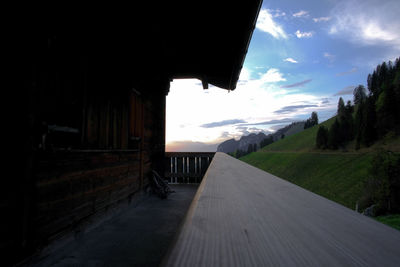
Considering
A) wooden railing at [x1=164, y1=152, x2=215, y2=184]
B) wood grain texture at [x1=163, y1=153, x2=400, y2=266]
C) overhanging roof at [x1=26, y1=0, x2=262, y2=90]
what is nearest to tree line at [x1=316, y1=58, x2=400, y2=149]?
wooden railing at [x1=164, y1=152, x2=215, y2=184]

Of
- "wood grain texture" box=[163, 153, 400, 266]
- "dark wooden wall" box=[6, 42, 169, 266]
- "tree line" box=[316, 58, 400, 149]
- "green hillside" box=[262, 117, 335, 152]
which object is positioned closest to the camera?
"wood grain texture" box=[163, 153, 400, 266]

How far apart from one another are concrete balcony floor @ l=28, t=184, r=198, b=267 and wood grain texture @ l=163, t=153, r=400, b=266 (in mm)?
1287

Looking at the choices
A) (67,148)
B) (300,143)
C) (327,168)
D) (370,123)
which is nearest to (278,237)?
(67,148)

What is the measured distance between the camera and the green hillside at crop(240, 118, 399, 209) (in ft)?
178

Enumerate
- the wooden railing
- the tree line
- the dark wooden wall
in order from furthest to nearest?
the tree line → the wooden railing → the dark wooden wall

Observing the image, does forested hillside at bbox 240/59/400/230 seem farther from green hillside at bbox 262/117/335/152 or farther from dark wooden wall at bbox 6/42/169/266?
dark wooden wall at bbox 6/42/169/266

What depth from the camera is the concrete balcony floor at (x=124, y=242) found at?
258cm

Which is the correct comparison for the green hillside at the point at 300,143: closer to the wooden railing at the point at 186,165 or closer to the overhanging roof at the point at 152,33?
the wooden railing at the point at 186,165

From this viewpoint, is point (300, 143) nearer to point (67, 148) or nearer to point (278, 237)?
point (67, 148)

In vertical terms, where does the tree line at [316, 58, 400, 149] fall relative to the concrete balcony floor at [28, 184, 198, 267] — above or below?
above

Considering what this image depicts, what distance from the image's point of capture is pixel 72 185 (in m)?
3.03

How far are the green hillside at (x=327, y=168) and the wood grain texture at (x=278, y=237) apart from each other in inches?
2309

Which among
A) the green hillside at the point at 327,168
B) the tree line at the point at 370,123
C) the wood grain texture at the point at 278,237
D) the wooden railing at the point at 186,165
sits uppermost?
the tree line at the point at 370,123

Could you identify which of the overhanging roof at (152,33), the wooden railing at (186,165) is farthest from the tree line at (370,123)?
the overhanging roof at (152,33)
